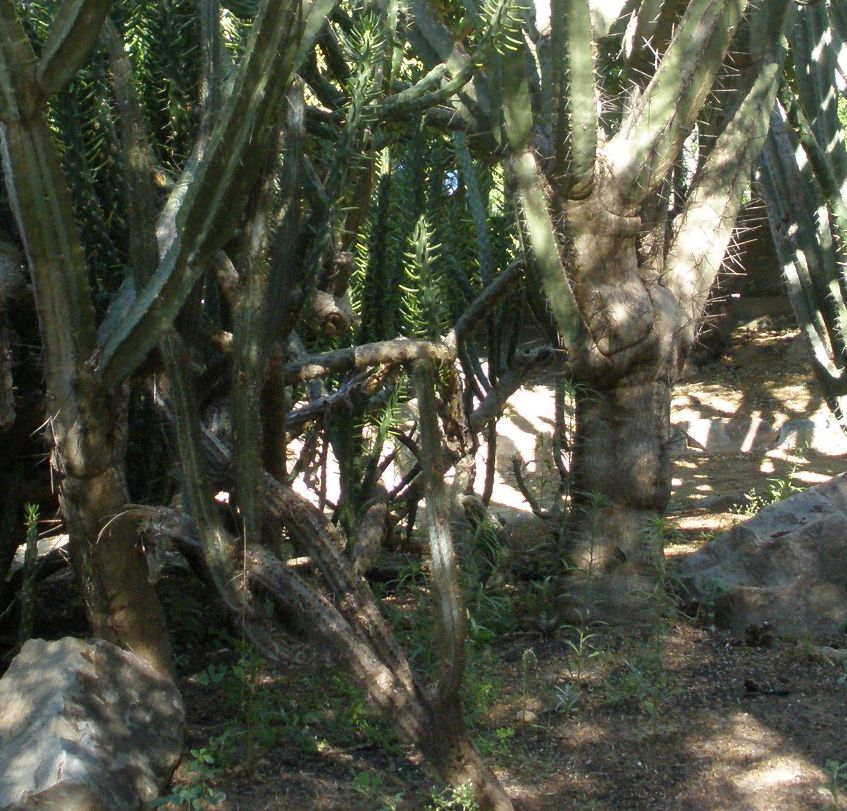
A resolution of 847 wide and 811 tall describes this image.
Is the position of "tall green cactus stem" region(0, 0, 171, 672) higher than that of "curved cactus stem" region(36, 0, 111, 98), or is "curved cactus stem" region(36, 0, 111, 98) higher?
"curved cactus stem" region(36, 0, 111, 98)

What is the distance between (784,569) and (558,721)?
4.84 ft

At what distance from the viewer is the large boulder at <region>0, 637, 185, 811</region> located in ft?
8.59

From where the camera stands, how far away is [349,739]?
10.7ft

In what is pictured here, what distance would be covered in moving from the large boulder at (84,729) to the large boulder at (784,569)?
2.19m

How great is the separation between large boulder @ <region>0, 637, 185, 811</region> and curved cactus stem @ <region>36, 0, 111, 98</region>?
148 cm

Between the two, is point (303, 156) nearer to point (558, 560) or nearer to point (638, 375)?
point (638, 375)

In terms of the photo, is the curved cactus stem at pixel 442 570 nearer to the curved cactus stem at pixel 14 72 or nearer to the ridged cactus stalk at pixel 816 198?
the curved cactus stem at pixel 14 72

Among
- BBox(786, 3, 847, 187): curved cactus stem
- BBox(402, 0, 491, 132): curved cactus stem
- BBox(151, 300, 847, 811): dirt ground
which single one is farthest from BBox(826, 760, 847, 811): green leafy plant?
BBox(786, 3, 847, 187): curved cactus stem

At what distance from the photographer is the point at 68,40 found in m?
2.62

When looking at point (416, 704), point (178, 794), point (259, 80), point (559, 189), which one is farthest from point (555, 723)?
point (259, 80)

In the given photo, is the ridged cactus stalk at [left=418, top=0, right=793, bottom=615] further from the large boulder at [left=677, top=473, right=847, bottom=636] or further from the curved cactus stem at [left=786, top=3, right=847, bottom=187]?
the curved cactus stem at [left=786, top=3, right=847, bottom=187]

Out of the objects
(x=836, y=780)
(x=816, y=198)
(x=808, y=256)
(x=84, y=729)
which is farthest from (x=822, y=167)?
(x=84, y=729)

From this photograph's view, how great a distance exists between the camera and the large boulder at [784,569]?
414 centimetres

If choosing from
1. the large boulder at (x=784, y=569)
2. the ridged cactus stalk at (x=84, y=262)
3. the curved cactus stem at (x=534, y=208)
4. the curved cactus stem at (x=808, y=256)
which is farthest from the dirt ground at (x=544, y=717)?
the curved cactus stem at (x=808, y=256)
